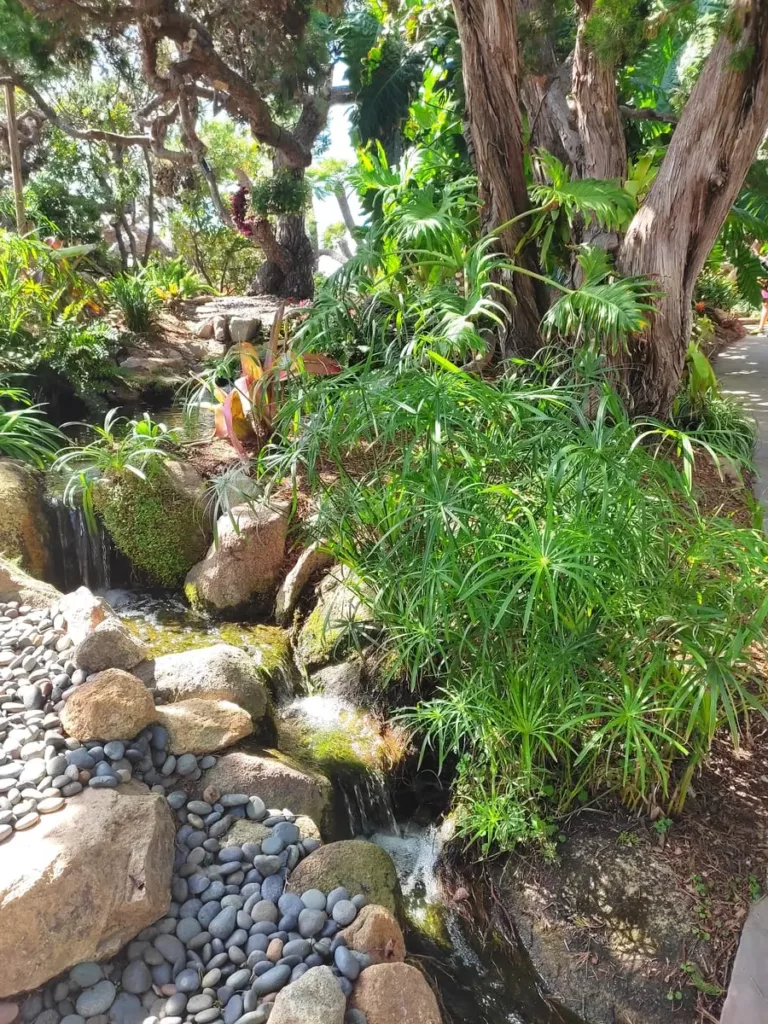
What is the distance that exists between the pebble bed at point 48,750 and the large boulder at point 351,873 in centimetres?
42

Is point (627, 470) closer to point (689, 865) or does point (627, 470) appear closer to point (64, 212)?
point (689, 865)

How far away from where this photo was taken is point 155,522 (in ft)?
10.5

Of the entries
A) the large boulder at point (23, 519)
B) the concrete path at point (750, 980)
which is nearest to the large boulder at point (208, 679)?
the large boulder at point (23, 519)

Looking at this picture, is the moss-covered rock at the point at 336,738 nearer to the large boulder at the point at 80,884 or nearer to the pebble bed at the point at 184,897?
the pebble bed at the point at 184,897

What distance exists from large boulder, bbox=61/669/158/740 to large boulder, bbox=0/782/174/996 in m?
0.18

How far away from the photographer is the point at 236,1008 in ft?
4.42

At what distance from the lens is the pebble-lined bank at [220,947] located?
4.52ft

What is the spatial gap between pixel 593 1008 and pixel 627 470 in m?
1.31

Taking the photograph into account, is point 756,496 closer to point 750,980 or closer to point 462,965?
point 750,980

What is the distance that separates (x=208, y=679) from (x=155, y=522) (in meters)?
1.22

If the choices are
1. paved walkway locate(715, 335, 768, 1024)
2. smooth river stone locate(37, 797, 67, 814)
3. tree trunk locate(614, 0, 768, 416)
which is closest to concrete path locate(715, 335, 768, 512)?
paved walkway locate(715, 335, 768, 1024)

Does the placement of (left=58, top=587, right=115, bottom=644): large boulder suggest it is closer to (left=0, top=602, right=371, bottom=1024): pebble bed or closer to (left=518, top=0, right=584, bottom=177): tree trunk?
(left=0, top=602, right=371, bottom=1024): pebble bed

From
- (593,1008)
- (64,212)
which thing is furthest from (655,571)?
(64,212)

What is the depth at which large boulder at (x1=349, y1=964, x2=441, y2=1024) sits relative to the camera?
1.38 m
